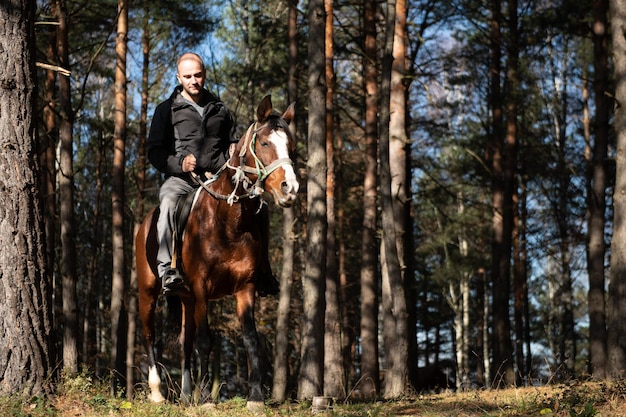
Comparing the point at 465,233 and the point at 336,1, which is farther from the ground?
the point at 336,1

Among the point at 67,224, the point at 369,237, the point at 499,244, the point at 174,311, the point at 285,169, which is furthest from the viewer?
the point at 499,244

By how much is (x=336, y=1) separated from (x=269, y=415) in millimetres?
16078

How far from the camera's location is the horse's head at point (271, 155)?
752 centimetres

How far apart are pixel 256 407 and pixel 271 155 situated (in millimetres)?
2346

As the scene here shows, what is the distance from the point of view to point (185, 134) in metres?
8.80

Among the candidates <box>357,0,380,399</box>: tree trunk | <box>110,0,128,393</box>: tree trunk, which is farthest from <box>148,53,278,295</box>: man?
<box>357,0,380,399</box>: tree trunk

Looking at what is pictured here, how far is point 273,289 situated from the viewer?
866cm

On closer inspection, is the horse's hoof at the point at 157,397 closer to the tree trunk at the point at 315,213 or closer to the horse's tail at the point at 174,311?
the horse's tail at the point at 174,311

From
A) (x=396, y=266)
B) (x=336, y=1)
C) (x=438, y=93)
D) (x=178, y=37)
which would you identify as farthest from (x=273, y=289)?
(x=438, y=93)

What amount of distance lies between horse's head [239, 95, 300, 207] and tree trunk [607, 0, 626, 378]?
23.5 ft

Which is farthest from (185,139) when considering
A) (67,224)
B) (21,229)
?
(67,224)

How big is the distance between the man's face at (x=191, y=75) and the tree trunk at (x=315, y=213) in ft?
11.2

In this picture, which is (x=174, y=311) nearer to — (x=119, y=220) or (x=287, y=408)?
(x=287, y=408)

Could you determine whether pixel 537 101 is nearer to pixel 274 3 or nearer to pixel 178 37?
pixel 274 3
